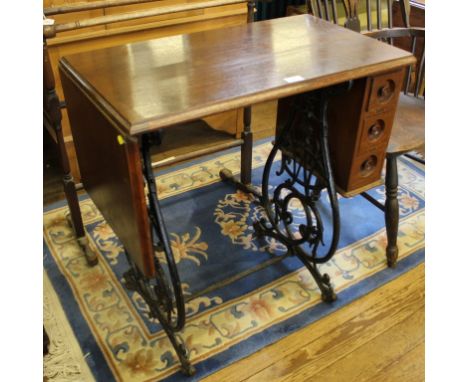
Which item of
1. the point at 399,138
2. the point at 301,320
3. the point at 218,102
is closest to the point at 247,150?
the point at 399,138

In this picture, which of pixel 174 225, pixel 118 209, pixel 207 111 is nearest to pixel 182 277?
pixel 174 225

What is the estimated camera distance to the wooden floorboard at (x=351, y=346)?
1.39m

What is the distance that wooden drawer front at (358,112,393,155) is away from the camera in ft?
4.40

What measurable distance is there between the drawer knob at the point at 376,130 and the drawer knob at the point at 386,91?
0.07 meters

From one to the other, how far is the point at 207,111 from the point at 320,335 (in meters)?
0.88

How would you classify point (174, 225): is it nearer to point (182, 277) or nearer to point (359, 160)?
point (182, 277)

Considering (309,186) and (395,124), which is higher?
(395,124)

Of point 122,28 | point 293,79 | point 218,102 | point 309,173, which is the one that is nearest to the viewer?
point 218,102

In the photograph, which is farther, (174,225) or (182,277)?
(174,225)

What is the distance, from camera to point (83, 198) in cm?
209

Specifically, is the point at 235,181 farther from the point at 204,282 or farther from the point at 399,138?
the point at 399,138

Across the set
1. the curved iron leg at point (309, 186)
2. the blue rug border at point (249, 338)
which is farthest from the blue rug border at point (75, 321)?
the curved iron leg at point (309, 186)

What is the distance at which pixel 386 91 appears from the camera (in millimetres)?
1312

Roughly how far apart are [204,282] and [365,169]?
69 cm
